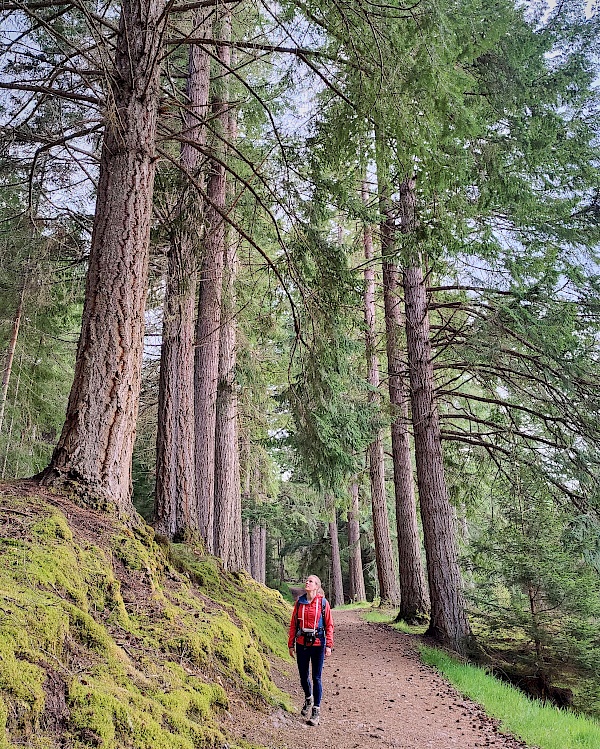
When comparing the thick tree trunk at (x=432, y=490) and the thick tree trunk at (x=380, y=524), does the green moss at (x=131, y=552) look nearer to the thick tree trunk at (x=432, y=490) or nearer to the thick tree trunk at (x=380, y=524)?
the thick tree trunk at (x=432, y=490)

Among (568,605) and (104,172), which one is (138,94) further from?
(568,605)

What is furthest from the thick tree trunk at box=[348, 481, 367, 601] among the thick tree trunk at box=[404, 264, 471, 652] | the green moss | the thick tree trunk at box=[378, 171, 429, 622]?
the green moss

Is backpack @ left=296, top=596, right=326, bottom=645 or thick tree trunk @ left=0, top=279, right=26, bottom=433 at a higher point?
thick tree trunk @ left=0, top=279, right=26, bottom=433

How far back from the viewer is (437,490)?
8.91 m

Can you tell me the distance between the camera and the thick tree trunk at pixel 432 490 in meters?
8.31

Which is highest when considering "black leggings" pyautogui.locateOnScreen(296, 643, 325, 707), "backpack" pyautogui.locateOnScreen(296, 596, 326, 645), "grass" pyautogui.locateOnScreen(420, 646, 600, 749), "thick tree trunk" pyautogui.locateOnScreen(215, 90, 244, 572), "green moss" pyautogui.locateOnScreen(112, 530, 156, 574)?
"thick tree trunk" pyautogui.locateOnScreen(215, 90, 244, 572)

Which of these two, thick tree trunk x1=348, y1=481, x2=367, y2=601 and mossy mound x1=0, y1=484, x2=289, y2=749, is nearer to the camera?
mossy mound x1=0, y1=484, x2=289, y2=749

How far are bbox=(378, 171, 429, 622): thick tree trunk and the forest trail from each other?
2323 mm

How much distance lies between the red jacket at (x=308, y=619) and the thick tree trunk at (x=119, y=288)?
6.44ft

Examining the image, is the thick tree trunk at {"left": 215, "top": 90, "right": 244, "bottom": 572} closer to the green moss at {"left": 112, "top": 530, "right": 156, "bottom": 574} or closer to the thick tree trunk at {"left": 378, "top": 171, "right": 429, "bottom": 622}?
the thick tree trunk at {"left": 378, "top": 171, "right": 429, "bottom": 622}

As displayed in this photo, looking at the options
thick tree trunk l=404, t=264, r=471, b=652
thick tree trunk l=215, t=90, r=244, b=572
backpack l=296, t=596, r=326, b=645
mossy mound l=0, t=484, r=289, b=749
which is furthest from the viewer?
thick tree trunk l=215, t=90, r=244, b=572

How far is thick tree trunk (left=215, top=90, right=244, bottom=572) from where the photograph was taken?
28.4 ft

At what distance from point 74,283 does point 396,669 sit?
7072 millimetres

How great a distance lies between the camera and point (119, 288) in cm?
430
